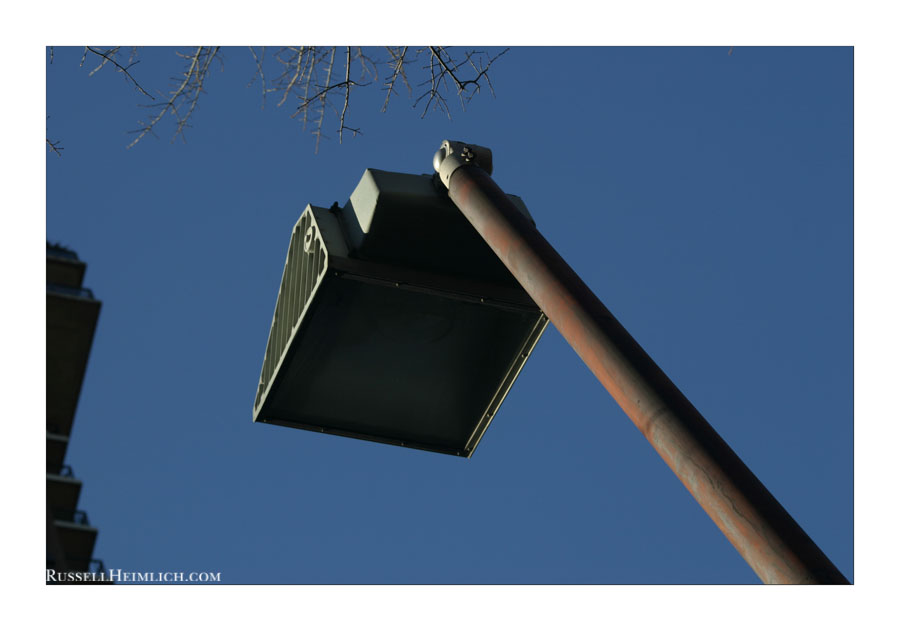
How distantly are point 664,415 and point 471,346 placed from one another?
15.7 feet

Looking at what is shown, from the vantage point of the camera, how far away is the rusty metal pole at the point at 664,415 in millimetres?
4559

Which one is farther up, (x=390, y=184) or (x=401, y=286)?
(x=390, y=184)

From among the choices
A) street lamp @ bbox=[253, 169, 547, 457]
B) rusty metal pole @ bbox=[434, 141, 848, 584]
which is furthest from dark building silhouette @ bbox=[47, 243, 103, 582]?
rusty metal pole @ bbox=[434, 141, 848, 584]

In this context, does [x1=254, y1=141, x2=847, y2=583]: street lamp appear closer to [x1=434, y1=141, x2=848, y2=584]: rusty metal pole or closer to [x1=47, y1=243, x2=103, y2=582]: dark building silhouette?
[x1=434, y1=141, x2=848, y2=584]: rusty metal pole

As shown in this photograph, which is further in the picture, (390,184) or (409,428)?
(409,428)

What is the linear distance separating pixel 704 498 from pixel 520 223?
9.46 ft

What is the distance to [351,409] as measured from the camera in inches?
416

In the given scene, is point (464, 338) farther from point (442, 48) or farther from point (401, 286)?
point (442, 48)

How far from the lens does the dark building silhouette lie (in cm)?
1625

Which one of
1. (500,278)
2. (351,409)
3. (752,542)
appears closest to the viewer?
(752,542)

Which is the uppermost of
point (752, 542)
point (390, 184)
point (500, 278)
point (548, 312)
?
point (390, 184)

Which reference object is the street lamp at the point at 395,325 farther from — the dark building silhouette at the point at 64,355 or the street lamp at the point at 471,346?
the dark building silhouette at the point at 64,355

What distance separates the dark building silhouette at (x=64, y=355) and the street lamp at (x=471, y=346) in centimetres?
586

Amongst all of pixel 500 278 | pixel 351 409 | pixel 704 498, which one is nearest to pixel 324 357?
pixel 351 409
